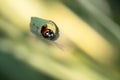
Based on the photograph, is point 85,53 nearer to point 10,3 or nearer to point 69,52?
point 69,52

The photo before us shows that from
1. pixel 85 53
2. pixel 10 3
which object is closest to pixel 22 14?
pixel 10 3

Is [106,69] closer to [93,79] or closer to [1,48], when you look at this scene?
[93,79]

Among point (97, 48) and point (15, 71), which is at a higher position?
point (97, 48)
